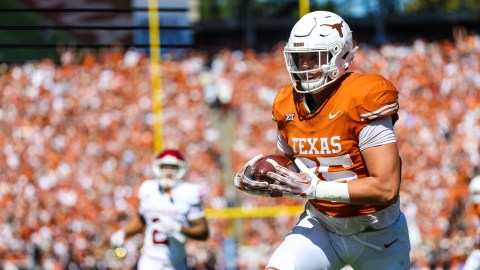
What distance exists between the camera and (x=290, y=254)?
3559 mm

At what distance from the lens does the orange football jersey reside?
345cm

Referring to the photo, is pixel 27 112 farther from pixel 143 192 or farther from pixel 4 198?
pixel 143 192

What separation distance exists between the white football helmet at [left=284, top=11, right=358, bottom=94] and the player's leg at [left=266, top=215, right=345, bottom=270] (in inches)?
22.6

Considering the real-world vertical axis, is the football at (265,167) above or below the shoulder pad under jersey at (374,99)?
below

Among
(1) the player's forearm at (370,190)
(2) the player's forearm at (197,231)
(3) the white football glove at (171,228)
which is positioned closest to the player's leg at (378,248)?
(1) the player's forearm at (370,190)

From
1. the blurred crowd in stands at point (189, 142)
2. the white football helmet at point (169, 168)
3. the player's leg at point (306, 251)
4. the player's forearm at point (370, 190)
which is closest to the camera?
the player's forearm at point (370, 190)

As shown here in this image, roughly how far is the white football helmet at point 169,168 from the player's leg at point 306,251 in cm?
257

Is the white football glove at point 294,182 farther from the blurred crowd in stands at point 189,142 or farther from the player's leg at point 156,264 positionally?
the blurred crowd in stands at point 189,142

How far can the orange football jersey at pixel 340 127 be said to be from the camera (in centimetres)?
345

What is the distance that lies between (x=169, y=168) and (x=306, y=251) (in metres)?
2.82

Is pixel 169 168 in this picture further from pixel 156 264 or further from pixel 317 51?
pixel 317 51

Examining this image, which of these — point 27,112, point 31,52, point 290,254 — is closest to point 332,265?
point 290,254

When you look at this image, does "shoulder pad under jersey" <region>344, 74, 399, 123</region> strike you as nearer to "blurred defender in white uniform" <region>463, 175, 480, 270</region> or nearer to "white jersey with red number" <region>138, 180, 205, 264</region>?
"blurred defender in white uniform" <region>463, 175, 480, 270</region>

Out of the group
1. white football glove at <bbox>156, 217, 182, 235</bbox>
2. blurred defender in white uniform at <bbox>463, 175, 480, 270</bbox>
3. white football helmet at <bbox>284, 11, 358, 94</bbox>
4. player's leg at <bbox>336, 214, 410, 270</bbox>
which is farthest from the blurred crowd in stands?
white football helmet at <bbox>284, 11, 358, 94</bbox>
